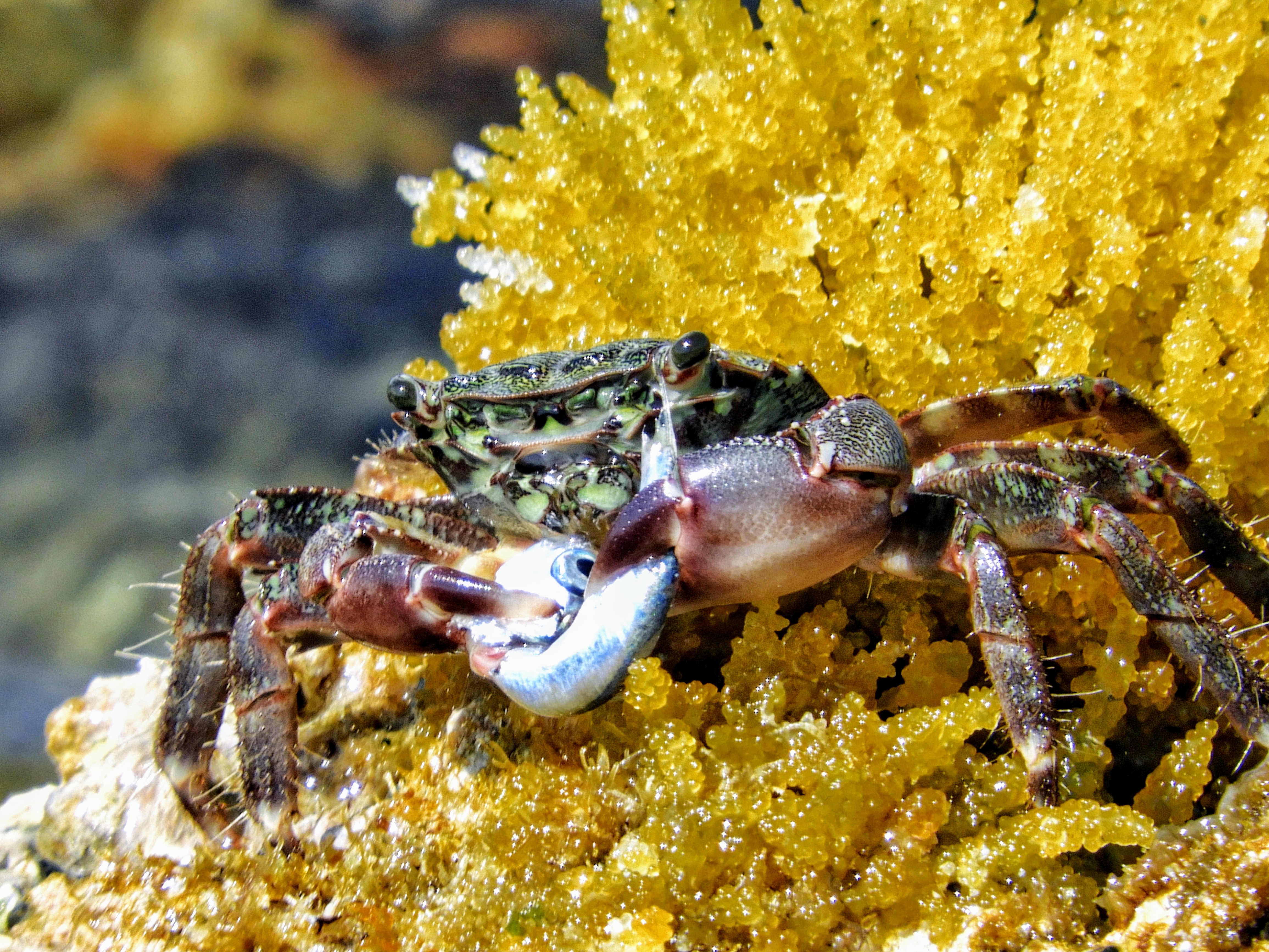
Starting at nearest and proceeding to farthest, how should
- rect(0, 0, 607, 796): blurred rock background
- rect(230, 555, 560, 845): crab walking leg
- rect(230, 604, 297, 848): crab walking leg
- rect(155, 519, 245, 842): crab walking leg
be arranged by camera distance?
rect(230, 555, 560, 845): crab walking leg
rect(230, 604, 297, 848): crab walking leg
rect(155, 519, 245, 842): crab walking leg
rect(0, 0, 607, 796): blurred rock background

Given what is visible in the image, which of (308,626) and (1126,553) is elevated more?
(308,626)

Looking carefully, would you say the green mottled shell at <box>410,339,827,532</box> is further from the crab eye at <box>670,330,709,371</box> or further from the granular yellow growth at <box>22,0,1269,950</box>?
the granular yellow growth at <box>22,0,1269,950</box>

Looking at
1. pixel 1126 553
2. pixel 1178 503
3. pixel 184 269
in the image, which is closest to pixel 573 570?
pixel 1126 553

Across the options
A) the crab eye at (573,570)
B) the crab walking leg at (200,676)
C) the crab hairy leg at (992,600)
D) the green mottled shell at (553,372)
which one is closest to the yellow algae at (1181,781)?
the crab hairy leg at (992,600)

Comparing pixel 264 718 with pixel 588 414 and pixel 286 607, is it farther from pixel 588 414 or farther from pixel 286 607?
pixel 588 414

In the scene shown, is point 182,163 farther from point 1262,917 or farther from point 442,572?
point 1262,917

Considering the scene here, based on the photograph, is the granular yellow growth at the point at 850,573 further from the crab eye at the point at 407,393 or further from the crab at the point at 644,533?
the crab eye at the point at 407,393

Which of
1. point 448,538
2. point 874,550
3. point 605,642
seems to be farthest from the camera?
point 448,538

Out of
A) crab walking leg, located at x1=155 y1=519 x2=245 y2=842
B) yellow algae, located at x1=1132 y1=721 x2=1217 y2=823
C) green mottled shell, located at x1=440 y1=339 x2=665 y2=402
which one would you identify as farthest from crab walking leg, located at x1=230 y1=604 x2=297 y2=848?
yellow algae, located at x1=1132 y1=721 x2=1217 y2=823
